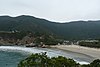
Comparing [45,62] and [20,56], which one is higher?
[45,62]

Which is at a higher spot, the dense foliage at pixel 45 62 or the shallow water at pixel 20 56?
the dense foliage at pixel 45 62

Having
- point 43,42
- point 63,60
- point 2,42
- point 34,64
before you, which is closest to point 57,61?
point 63,60

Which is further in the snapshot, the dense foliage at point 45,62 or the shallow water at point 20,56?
the shallow water at point 20,56

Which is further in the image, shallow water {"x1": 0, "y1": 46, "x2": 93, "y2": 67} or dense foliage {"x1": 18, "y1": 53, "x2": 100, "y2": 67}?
shallow water {"x1": 0, "y1": 46, "x2": 93, "y2": 67}

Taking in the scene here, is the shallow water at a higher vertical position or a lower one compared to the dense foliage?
lower

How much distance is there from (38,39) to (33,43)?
744 centimetres

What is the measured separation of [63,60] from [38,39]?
589 feet

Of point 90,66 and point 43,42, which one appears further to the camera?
point 43,42

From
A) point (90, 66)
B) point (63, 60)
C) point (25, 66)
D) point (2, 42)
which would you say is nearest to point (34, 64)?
point (25, 66)

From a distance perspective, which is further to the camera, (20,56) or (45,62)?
(20,56)

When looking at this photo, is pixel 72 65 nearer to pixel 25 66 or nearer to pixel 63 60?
pixel 63 60

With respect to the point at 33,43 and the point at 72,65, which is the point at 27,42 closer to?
the point at 33,43

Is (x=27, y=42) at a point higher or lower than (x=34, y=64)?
lower

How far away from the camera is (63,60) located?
17297mm
